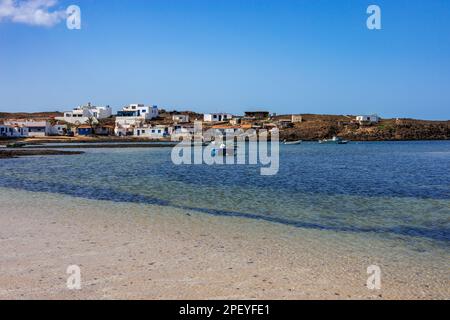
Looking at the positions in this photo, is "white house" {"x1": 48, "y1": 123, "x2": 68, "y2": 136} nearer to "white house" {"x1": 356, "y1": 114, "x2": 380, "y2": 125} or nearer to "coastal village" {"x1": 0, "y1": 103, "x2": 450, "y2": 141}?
"coastal village" {"x1": 0, "y1": 103, "x2": 450, "y2": 141}

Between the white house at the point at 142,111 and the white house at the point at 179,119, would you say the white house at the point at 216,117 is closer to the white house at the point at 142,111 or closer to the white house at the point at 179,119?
the white house at the point at 179,119

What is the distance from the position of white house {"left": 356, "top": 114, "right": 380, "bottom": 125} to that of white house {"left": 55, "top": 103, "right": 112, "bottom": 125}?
298 ft

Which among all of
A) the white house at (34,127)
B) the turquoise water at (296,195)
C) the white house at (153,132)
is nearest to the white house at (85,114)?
the white house at (153,132)

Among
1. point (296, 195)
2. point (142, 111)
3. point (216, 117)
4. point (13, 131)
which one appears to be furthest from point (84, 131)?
point (296, 195)

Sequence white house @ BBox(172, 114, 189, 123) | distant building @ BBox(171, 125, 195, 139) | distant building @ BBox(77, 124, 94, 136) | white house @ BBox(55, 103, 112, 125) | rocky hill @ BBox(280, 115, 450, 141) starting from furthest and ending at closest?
1. white house @ BBox(172, 114, 189, 123)
2. rocky hill @ BBox(280, 115, 450, 141)
3. white house @ BBox(55, 103, 112, 125)
4. distant building @ BBox(171, 125, 195, 139)
5. distant building @ BBox(77, 124, 94, 136)

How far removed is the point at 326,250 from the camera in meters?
11.4

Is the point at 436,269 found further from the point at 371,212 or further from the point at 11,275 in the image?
the point at 11,275

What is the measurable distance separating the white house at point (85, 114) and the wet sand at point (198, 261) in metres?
121

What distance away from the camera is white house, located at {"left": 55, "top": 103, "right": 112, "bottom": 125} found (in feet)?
429

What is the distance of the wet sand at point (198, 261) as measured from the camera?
27.0ft

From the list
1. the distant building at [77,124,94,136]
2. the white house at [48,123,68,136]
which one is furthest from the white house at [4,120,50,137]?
the distant building at [77,124,94,136]

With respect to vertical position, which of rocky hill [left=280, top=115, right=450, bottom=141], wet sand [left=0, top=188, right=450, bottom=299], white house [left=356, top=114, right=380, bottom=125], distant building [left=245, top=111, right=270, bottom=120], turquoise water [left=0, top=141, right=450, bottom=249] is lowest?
turquoise water [left=0, top=141, right=450, bottom=249]

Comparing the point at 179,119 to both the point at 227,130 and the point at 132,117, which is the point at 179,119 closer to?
the point at 132,117
